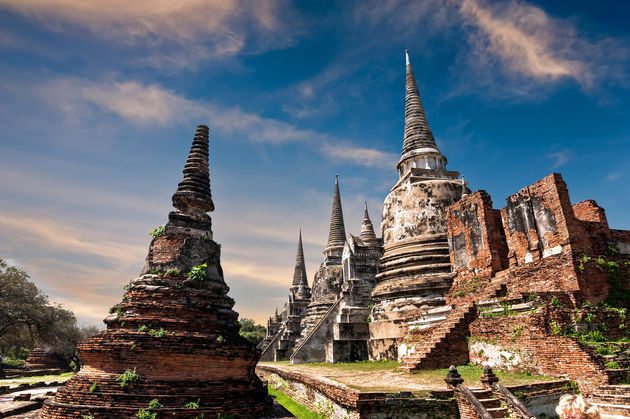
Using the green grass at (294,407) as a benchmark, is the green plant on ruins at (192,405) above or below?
above

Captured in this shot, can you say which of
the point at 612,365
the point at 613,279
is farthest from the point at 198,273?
the point at 613,279

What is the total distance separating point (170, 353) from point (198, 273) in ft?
7.55

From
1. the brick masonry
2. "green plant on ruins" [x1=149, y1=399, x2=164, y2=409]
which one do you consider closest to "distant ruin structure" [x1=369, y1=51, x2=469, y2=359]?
the brick masonry

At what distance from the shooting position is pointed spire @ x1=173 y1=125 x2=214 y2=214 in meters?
12.2

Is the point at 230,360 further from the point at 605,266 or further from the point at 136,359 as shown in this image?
the point at 605,266

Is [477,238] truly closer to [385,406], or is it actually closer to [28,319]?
[385,406]

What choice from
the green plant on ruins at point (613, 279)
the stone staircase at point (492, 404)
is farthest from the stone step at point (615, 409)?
the green plant on ruins at point (613, 279)

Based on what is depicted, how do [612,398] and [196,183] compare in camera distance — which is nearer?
[612,398]

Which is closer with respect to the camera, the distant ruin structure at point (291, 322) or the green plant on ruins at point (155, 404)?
the green plant on ruins at point (155, 404)

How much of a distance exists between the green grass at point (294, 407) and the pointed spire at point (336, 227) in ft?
68.0

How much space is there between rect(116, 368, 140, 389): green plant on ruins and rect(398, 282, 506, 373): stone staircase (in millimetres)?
7797

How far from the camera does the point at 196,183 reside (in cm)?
1250

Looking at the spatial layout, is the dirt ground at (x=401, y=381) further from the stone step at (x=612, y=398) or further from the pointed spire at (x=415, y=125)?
the pointed spire at (x=415, y=125)

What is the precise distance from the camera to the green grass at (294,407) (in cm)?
1099
